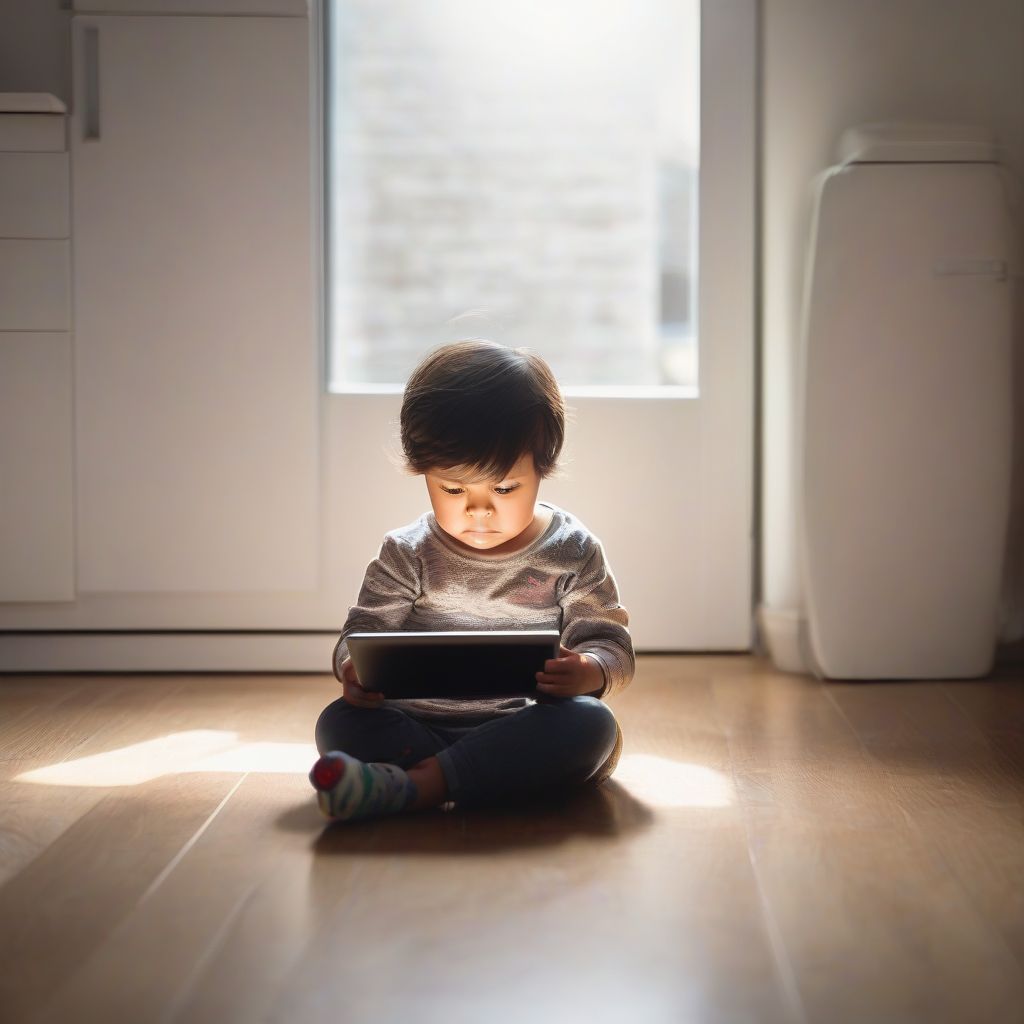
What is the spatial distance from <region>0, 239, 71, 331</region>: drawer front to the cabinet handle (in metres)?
0.19

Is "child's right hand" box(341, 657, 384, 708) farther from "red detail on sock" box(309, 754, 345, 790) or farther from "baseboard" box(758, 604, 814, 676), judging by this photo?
"baseboard" box(758, 604, 814, 676)

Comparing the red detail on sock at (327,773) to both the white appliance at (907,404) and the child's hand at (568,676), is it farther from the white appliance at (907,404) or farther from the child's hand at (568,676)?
the white appliance at (907,404)

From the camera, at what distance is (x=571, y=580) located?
1.33 metres

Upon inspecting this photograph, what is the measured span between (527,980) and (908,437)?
1267mm

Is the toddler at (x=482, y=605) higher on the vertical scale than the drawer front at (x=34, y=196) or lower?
lower

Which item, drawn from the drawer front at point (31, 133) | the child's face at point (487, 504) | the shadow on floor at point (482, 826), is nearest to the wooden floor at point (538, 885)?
the shadow on floor at point (482, 826)

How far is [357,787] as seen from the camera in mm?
1120

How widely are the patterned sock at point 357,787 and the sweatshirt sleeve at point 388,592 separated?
181 mm

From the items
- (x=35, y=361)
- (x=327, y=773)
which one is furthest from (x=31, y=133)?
(x=327, y=773)

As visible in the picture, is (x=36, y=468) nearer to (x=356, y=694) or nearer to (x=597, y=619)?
(x=356, y=694)

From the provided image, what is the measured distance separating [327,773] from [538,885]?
0.77ft

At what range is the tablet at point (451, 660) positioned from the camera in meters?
1.13

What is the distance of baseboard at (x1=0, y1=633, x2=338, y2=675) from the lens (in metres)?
1.97

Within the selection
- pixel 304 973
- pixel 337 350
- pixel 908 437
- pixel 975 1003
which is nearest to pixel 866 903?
pixel 975 1003
